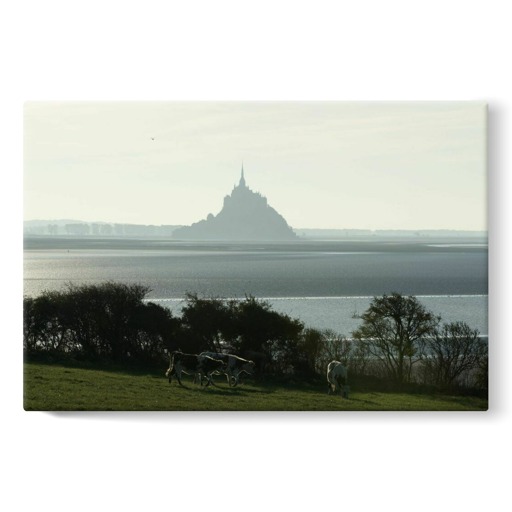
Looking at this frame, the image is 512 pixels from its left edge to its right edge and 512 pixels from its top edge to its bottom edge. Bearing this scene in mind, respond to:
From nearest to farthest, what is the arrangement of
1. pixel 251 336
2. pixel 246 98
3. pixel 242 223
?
pixel 246 98 → pixel 242 223 → pixel 251 336

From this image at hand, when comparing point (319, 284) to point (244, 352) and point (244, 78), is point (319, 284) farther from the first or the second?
point (244, 78)

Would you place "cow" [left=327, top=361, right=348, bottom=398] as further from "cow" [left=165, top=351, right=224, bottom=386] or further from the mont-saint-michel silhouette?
the mont-saint-michel silhouette

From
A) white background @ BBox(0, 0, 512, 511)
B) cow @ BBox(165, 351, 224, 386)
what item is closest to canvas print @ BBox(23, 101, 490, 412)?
cow @ BBox(165, 351, 224, 386)

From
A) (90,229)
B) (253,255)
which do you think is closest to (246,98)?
(253,255)

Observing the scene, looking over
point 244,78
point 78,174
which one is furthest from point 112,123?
point 244,78

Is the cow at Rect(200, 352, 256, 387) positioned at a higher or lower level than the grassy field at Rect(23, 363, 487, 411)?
higher

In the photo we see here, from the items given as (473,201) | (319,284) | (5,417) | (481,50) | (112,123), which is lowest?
(5,417)

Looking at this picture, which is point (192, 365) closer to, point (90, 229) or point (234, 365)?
point (234, 365)
